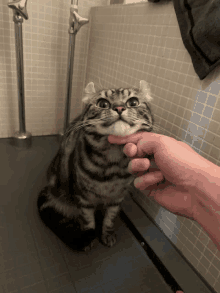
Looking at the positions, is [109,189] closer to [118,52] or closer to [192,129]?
[192,129]

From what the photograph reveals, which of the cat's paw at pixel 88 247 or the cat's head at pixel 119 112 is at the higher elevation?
the cat's head at pixel 119 112

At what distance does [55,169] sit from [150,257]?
66 cm

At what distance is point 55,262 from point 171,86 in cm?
93

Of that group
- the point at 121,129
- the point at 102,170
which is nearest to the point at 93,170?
the point at 102,170

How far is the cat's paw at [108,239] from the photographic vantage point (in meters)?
0.99

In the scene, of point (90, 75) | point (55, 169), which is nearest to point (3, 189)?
point (55, 169)

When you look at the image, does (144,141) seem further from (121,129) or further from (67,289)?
(67,289)

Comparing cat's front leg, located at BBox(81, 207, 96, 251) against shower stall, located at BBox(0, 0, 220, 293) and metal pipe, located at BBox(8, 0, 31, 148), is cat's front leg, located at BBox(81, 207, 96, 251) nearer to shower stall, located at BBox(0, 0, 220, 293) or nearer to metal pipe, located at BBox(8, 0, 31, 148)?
shower stall, located at BBox(0, 0, 220, 293)

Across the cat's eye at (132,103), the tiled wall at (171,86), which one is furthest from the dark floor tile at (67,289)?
the cat's eye at (132,103)

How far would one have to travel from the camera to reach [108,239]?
1001 millimetres

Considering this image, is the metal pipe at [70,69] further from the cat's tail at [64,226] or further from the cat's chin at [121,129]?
the cat's chin at [121,129]

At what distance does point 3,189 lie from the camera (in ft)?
3.91

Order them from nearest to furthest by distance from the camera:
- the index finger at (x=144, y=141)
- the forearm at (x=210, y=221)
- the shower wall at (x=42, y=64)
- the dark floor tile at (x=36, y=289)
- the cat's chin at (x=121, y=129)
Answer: the forearm at (x=210, y=221)
the index finger at (x=144, y=141)
the cat's chin at (x=121, y=129)
the dark floor tile at (x=36, y=289)
the shower wall at (x=42, y=64)

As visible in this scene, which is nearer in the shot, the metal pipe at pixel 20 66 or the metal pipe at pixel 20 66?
the metal pipe at pixel 20 66
